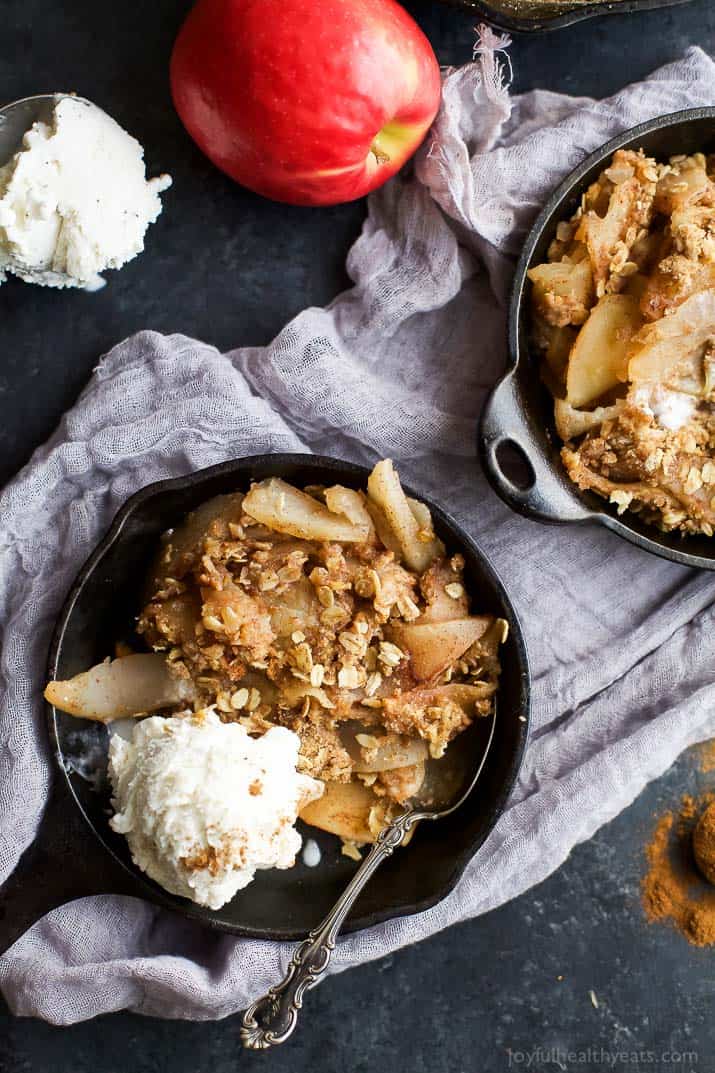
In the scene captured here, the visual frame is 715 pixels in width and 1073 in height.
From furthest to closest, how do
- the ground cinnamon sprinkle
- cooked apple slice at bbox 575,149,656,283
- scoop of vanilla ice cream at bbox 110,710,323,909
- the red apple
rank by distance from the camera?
1. the ground cinnamon sprinkle
2. cooked apple slice at bbox 575,149,656,283
3. the red apple
4. scoop of vanilla ice cream at bbox 110,710,323,909

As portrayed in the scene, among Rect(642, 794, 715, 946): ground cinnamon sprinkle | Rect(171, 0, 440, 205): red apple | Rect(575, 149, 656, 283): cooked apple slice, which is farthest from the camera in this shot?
Rect(642, 794, 715, 946): ground cinnamon sprinkle

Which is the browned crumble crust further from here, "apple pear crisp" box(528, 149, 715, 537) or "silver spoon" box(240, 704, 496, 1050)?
"apple pear crisp" box(528, 149, 715, 537)

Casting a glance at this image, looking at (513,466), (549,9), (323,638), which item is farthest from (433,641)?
(549,9)

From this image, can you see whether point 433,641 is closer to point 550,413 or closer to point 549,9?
point 550,413

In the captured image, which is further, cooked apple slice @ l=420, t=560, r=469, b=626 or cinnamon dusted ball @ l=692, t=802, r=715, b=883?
cinnamon dusted ball @ l=692, t=802, r=715, b=883

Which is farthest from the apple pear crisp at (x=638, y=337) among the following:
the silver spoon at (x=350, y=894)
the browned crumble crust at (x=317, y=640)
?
the silver spoon at (x=350, y=894)

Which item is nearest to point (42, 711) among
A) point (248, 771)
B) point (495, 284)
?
point (248, 771)

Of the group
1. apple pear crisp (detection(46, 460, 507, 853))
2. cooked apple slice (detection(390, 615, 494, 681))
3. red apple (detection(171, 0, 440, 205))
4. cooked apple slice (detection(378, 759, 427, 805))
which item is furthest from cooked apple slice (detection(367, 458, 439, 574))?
red apple (detection(171, 0, 440, 205))
